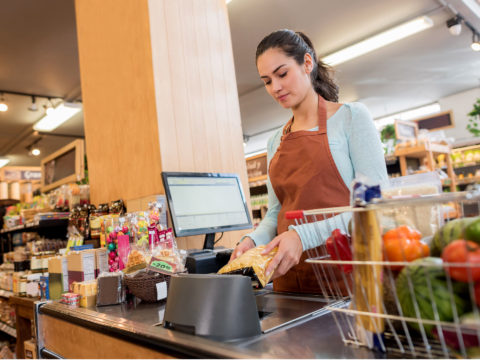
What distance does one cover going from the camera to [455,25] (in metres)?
5.49

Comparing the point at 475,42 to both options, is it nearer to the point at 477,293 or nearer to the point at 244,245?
the point at 244,245

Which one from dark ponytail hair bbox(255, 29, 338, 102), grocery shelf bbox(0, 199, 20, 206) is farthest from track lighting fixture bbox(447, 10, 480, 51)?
grocery shelf bbox(0, 199, 20, 206)

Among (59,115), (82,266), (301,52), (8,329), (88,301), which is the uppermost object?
(59,115)

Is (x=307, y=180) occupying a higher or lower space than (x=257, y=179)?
lower

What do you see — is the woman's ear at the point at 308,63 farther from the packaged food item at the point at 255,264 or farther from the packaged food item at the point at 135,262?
the packaged food item at the point at 135,262

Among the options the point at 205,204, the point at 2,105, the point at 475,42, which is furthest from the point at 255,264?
the point at 2,105

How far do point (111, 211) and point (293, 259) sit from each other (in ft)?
5.79

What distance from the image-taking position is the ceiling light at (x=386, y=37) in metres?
5.25

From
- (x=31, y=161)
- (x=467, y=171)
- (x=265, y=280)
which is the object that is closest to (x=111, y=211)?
(x=265, y=280)

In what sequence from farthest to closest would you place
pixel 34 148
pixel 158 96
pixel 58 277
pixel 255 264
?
pixel 34 148, pixel 158 96, pixel 58 277, pixel 255 264

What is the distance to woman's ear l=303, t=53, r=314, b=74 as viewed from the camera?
158cm

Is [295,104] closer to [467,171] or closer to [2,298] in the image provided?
[2,298]

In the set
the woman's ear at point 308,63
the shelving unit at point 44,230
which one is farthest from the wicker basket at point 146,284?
the shelving unit at point 44,230

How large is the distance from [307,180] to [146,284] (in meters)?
0.71
